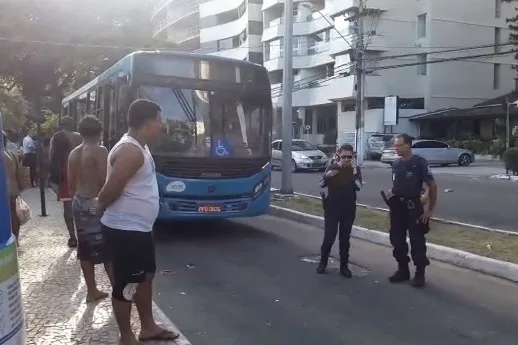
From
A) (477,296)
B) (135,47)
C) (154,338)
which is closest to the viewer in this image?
(154,338)

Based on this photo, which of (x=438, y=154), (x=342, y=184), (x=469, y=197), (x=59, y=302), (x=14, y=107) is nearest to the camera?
(x=59, y=302)

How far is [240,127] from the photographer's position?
10.3m

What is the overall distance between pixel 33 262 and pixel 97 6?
2267cm

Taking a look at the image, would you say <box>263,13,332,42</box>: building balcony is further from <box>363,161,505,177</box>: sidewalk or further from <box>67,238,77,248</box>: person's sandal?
<box>67,238,77,248</box>: person's sandal

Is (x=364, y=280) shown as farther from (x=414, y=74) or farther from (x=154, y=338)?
(x=414, y=74)

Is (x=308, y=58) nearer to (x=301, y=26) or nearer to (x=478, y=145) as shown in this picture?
(x=301, y=26)

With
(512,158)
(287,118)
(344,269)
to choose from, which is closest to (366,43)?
(512,158)

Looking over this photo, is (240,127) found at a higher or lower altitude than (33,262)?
higher

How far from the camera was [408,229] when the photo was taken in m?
7.14

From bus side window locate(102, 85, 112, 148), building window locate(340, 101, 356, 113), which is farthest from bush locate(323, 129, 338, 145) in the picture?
bus side window locate(102, 85, 112, 148)

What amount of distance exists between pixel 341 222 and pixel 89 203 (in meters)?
3.09

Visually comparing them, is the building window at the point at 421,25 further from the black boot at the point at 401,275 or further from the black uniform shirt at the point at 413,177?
the black boot at the point at 401,275

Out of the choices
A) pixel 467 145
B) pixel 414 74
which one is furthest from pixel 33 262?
pixel 414 74

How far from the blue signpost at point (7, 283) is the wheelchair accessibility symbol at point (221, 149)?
7.43m
